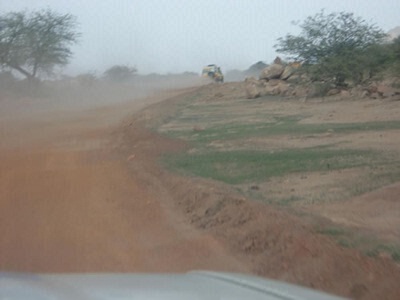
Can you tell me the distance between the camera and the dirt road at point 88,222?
789cm

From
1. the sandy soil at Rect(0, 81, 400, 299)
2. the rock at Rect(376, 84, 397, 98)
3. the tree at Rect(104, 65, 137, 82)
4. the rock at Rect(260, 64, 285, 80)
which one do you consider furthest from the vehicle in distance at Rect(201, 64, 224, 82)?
the sandy soil at Rect(0, 81, 400, 299)

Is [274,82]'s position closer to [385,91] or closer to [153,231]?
[385,91]

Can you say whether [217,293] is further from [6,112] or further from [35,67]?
[35,67]

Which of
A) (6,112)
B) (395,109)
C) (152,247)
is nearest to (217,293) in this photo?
(152,247)

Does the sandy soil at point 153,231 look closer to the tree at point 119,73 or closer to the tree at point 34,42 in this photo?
the tree at point 34,42

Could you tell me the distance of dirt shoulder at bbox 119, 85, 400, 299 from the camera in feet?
21.8

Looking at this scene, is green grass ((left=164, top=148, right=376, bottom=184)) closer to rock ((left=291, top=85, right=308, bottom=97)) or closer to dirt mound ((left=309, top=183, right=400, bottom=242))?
dirt mound ((left=309, top=183, right=400, bottom=242))

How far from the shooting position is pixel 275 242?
827 centimetres

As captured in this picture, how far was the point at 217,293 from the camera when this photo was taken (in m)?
3.94

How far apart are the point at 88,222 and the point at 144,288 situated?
604cm

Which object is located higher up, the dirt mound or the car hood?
the car hood

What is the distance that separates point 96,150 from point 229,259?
436 inches

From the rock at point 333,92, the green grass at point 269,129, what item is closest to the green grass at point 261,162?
the green grass at point 269,129

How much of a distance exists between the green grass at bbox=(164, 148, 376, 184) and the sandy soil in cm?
60
